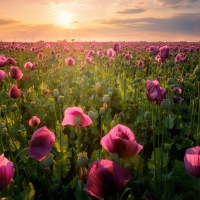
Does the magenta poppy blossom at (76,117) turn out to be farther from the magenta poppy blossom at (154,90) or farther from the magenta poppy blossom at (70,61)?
the magenta poppy blossom at (70,61)

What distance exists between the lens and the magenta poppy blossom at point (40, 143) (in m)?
1.02

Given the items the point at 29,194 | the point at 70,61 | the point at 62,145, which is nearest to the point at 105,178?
the point at 29,194

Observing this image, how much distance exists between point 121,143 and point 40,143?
299mm

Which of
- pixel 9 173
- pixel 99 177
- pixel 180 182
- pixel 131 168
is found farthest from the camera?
pixel 131 168

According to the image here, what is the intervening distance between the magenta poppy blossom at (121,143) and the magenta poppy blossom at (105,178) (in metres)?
0.15

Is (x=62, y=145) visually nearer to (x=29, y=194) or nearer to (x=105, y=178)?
(x=29, y=194)

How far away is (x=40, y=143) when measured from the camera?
1.02m

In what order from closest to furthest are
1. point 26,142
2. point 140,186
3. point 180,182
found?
point 180,182, point 140,186, point 26,142

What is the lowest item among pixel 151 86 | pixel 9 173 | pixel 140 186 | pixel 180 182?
pixel 140 186

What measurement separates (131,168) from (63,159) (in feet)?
1.63

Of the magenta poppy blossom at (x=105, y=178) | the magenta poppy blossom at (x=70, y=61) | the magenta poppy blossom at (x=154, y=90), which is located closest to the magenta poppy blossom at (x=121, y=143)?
the magenta poppy blossom at (x=105, y=178)

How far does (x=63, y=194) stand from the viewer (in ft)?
5.79

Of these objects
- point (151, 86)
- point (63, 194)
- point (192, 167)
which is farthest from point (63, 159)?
point (192, 167)

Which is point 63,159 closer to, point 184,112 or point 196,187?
point 196,187
